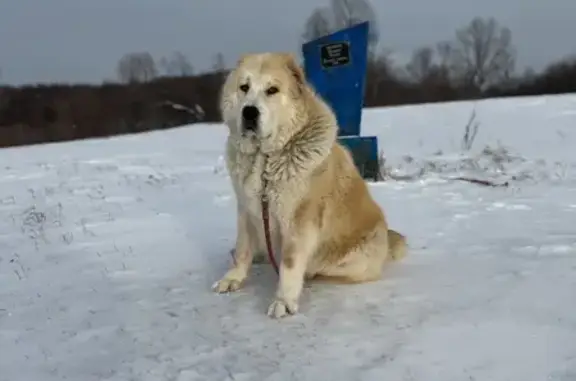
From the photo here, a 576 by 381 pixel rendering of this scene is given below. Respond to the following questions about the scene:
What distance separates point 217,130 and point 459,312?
15348 mm

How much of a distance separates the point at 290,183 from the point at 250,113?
1.42 ft

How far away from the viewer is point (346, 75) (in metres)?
8.18

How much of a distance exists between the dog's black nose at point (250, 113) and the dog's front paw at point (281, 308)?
964 mm

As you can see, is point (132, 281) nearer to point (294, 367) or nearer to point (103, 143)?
point (294, 367)

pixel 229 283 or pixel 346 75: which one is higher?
pixel 346 75

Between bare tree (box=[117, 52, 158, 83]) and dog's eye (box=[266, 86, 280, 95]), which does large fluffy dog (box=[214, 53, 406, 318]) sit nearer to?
dog's eye (box=[266, 86, 280, 95])

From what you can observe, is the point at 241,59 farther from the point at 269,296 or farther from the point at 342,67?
the point at 342,67

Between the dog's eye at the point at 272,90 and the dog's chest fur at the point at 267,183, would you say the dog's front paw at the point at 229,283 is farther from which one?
the dog's eye at the point at 272,90

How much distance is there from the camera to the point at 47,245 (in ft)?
17.9

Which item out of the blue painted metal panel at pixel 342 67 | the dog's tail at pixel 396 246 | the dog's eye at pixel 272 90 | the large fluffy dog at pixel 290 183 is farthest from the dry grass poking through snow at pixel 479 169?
the dog's eye at pixel 272 90

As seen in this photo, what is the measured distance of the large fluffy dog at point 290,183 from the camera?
3.76 m

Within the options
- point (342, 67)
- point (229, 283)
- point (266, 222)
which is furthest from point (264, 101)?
point (342, 67)

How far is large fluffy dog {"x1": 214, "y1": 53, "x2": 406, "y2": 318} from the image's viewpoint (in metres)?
3.76

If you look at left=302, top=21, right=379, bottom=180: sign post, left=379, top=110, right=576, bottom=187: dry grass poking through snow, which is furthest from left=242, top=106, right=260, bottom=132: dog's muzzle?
left=379, top=110, right=576, bottom=187: dry grass poking through snow
